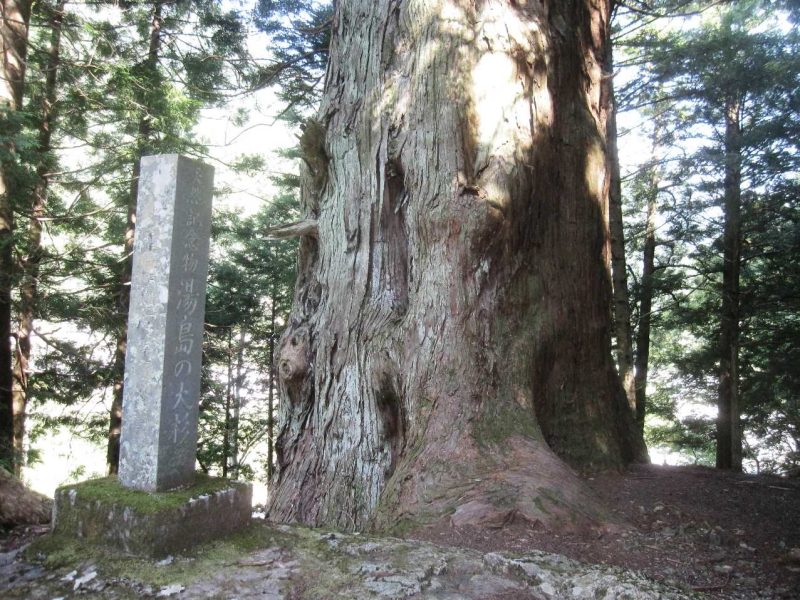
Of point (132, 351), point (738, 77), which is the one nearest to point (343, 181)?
point (132, 351)

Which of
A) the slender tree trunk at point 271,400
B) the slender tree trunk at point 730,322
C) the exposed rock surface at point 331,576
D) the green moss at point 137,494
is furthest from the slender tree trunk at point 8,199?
the slender tree trunk at point 730,322

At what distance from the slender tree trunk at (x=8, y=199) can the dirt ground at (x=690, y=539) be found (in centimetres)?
574

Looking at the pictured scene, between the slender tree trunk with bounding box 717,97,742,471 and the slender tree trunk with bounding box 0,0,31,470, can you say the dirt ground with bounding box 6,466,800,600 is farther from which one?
the slender tree trunk with bounding box 0,0,31,470

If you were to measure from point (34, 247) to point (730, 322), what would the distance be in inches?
480

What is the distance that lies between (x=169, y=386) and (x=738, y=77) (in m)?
10.4

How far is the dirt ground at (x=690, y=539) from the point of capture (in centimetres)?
314

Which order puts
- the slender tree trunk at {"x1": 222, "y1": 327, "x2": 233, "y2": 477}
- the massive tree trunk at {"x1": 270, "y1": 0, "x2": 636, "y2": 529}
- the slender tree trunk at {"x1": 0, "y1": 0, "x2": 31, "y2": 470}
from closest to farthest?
1. the massive tree trunk at {"x1": 270, "y1": 0, "x2": 636, "y2": 529}
2. the slender tree trunk at {"x1": 0, "y1": 0, "x2": 31, "y2": 470}
3. the slender tree trunk at {"x1": 222, "y1": 327, "x2": 233, "y2": 477}

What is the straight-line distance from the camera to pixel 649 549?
3.55 m

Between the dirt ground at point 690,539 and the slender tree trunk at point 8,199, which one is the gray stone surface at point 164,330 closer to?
the dirt ground at point 690,539

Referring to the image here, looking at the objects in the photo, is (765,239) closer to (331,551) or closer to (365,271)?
(365,271)

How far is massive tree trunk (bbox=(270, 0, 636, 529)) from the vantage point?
174 inches

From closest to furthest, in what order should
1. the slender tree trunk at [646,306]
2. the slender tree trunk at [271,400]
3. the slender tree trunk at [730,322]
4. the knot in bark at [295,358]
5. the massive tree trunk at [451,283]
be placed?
the massive tree trunk at [451,283]
the knot in bark at [295,358]
the slender tree trunk at [730,322]
the slender tree trunk at [646,306]
the slender tree trunk at [271,400]

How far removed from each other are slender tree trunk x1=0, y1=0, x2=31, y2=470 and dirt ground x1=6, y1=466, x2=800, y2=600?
5744mm

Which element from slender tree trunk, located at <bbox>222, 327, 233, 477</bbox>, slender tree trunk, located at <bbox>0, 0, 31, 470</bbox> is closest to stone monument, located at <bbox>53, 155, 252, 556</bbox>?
slender tree trunk, located at <bbox>0, 0, 31, 470</bbox>
